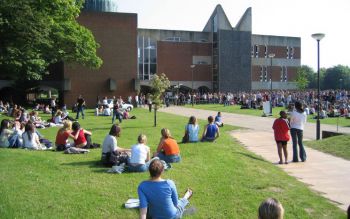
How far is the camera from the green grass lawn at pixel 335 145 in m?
14.3

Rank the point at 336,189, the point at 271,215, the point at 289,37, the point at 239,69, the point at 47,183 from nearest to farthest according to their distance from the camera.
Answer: the point at 271,215, the point at 47,183, the point at 336,189, the point at 239,69, the point at 289,37

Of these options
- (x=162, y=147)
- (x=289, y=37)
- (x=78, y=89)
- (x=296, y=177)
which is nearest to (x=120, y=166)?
(x=162, y=147)

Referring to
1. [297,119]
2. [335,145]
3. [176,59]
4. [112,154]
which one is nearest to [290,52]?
[176,59]

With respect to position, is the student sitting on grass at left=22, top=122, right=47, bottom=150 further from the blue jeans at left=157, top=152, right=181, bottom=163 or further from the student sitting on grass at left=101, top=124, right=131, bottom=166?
the blue jeans at left=157, top=152, right=181, bottom=163

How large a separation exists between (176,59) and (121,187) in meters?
53.8

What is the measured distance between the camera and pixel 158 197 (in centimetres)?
601

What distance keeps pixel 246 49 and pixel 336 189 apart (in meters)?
56.5

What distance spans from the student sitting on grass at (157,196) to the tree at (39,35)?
16.5m

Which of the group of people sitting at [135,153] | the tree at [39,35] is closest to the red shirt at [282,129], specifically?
the group of people sitting at [135,153]

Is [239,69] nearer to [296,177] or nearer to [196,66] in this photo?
[196,66]

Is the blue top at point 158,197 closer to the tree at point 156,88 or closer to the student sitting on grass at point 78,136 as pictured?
the student sitting on grass at point 78,136

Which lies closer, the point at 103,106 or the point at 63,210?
the point at 63,210

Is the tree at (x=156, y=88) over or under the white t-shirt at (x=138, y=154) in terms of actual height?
over

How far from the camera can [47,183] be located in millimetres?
8820
